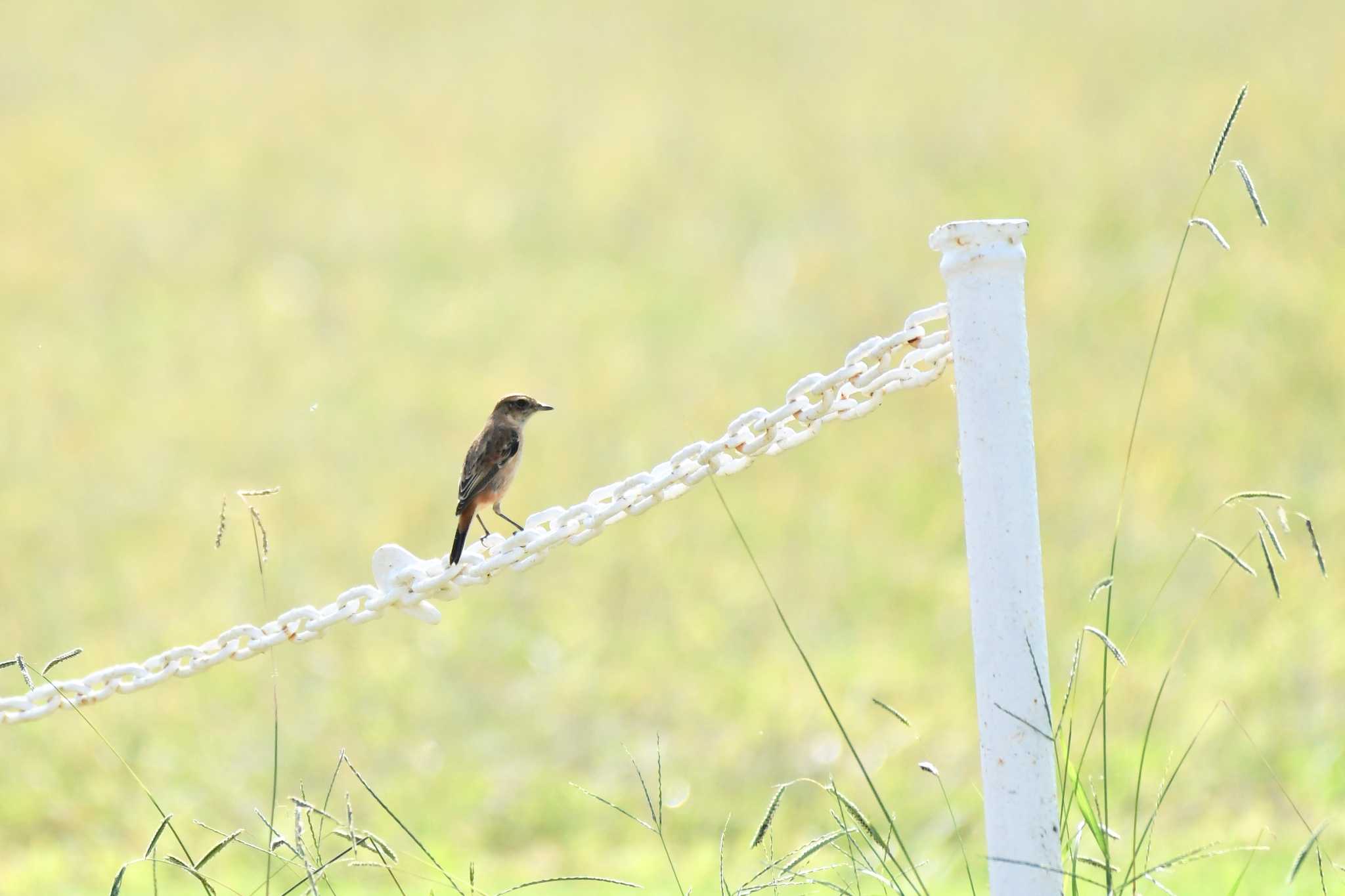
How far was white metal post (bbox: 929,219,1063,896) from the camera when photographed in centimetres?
210

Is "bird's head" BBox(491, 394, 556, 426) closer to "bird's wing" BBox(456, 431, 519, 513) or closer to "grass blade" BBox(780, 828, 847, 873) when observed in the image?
"bird's wing" BBox(456, 431, 519, 513)

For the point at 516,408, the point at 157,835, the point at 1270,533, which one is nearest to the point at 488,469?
the point at 516,408

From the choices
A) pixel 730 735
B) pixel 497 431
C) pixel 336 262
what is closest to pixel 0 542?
pixel 336 262

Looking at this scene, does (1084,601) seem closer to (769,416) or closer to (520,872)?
(520,872)

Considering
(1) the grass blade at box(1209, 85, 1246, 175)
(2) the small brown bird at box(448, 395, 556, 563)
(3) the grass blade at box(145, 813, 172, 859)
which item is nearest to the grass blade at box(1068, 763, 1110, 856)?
(1) the grass blade at box(1209, 85, 1246, 175)

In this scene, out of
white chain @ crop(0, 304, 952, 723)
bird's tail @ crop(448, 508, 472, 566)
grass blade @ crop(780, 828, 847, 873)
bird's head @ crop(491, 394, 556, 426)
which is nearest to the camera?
grass blade @ crop(780, 828, 847, 873)

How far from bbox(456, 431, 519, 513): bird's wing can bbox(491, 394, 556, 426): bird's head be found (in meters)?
0.22

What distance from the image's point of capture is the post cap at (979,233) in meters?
2.09

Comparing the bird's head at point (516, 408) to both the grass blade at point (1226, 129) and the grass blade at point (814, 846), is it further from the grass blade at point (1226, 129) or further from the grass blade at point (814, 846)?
the grass blade at point (1226, 129)

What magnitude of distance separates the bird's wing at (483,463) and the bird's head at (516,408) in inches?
8.6

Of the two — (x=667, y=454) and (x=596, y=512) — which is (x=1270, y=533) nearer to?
(x=596, y=512)

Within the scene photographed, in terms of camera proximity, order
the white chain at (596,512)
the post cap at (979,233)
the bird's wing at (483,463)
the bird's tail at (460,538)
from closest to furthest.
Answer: the post cap at (979,233) → the white chain at (596,512) → the bird's tail at (460,538) → the bird's wing at (483,463)

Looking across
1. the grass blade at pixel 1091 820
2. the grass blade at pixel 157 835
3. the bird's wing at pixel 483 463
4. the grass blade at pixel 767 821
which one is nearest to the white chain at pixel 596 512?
the grass blade at pixel 157 835

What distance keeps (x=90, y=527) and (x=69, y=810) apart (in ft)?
10.3
